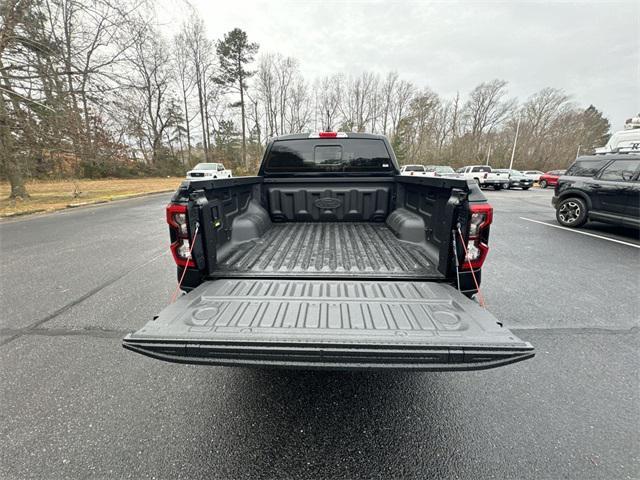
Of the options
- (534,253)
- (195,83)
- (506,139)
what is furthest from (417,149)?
(534,253)

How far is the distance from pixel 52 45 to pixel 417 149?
44116 mm

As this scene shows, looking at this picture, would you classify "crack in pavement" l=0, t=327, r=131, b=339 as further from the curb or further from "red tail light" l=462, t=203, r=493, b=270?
the curb

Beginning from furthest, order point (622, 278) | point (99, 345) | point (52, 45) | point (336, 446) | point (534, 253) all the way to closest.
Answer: point (52, 45) → point (534, 253) → point (622, 278) → point (99, 345) → point (336, 446)

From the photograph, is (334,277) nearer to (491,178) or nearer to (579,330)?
(579,330)

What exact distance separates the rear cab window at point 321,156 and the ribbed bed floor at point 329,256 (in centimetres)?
97

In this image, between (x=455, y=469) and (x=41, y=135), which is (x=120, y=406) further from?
(x=41, y=135)

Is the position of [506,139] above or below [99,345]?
above

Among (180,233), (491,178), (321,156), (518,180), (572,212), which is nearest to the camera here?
(180,233)

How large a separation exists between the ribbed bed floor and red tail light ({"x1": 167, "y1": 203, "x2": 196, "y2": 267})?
30cm

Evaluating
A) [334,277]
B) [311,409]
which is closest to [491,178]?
[334,277]

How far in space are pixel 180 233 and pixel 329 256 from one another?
1.35 m

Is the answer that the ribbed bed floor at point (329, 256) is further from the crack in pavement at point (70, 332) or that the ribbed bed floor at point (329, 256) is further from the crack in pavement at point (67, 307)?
the crack in pavement at point (67, 307)

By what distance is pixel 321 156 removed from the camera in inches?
160

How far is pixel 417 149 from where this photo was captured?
4462 cm
